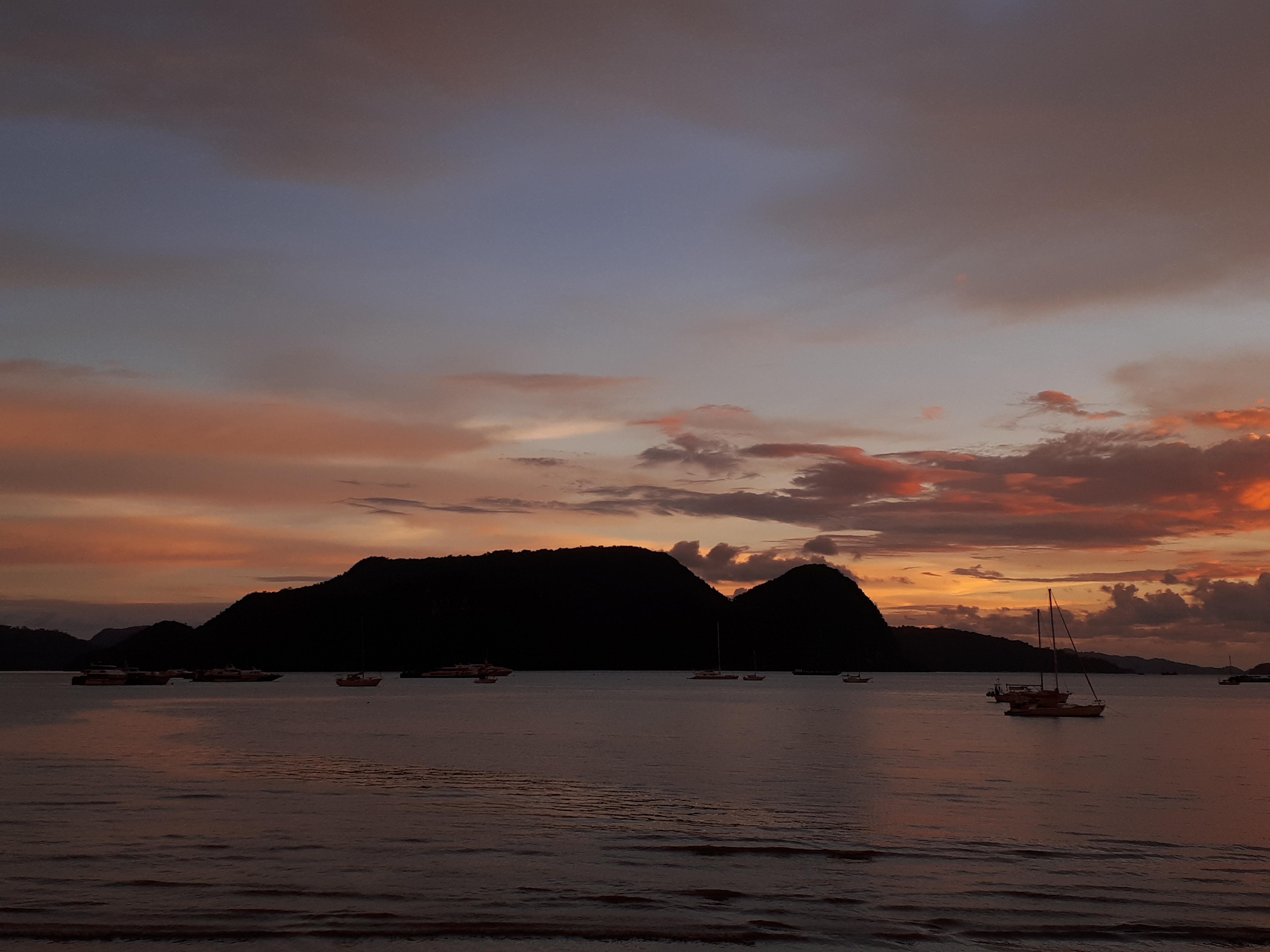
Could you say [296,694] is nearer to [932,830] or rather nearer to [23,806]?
[23,806]

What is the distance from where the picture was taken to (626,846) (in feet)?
106

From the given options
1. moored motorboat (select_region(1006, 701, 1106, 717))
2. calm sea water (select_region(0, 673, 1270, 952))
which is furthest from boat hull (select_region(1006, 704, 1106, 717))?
calm sea water (select_region(0, 673, 1270, 952))

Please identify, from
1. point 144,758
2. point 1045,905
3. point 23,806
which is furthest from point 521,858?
point 144,758

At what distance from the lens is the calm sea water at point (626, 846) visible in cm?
2295

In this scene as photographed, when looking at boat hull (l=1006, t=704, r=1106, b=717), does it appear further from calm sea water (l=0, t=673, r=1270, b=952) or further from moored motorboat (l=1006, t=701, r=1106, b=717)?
calm sea water (l=0, t=673, r=1270, b=952)

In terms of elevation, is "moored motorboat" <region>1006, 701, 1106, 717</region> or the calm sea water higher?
the calm sea water

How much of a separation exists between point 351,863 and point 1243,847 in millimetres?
28533

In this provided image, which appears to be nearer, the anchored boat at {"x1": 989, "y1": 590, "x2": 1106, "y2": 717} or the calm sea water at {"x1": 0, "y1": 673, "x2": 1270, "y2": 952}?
the calm sea water at {"x1": 0, "y1": 673, "x2": 1270, "y2": 952}

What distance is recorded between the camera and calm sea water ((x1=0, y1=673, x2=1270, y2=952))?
2295 centimetres

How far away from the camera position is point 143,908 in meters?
24.2

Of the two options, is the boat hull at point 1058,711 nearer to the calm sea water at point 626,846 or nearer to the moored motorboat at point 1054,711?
the moored motorboat at point 1054,711

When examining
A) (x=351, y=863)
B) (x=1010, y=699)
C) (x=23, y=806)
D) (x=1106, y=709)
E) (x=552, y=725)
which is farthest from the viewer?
(x=1106, y=709)

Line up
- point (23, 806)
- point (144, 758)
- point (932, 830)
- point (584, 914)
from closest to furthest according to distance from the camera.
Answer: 1. point (584, 914)
2. point (932, 830)
3. point (23, 806)
4. point (144, 758)

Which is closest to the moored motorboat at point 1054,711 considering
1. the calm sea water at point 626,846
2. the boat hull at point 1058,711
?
the boat hull at point 1058,711
